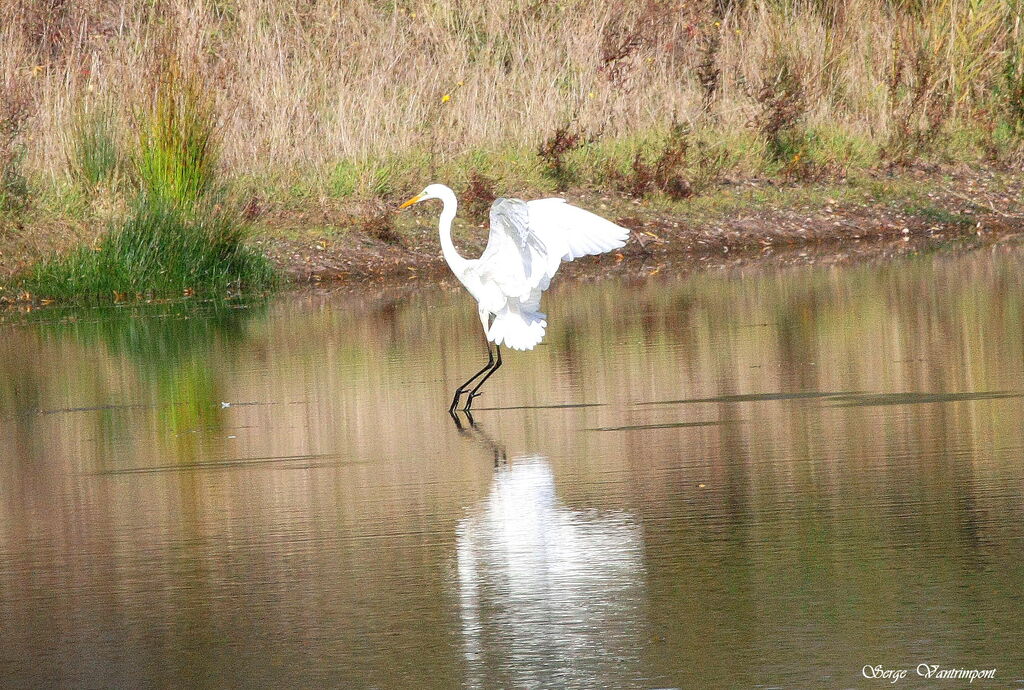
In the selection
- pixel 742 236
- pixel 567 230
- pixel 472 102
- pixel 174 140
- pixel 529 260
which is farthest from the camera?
pixel 472 102

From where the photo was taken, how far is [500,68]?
63.1 ft

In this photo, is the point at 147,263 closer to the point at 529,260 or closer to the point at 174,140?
the point at 174,140

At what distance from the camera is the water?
4.54 m

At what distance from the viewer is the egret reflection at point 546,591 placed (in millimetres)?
4398

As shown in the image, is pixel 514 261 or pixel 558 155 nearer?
pixel 514 261

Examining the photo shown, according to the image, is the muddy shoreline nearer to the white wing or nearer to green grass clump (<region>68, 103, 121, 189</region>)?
green grass clump (<region>68, 103, 121, 189</region>)

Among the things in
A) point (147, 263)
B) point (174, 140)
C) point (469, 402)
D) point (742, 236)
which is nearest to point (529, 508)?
point (469, 402)

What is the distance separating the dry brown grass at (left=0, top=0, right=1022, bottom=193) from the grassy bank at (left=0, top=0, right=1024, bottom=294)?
3 centimetres

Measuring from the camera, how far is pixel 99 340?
40.0 feet

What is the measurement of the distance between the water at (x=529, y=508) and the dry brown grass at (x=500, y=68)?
6326 millimetres

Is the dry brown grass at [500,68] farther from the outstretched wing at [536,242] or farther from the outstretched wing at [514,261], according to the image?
the outstretched wing at [514,261]

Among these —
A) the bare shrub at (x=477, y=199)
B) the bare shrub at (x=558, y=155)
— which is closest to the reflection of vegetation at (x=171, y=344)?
the bare shrub at (x=477, y=199)

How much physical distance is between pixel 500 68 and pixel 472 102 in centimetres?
70

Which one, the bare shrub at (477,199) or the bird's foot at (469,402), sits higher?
the bare shrub at (477,199)
